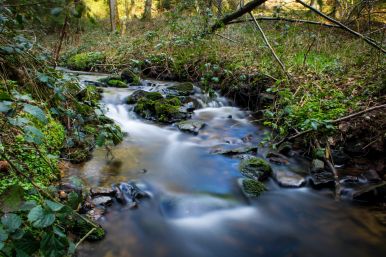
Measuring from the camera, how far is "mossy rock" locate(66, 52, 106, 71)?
1021 centimetres

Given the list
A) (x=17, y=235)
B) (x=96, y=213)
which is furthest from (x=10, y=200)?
(x=96, y=213)

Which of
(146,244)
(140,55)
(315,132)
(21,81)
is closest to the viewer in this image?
(146,244)

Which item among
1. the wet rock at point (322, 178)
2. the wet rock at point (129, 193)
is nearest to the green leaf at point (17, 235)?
the wet rock at point (129, 193)

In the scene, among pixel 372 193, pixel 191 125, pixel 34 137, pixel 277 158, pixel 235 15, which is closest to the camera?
pixel 34 137

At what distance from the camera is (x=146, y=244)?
279 cm

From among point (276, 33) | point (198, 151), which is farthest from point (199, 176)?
point (276, 33)

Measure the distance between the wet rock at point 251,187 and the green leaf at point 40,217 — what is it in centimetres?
264

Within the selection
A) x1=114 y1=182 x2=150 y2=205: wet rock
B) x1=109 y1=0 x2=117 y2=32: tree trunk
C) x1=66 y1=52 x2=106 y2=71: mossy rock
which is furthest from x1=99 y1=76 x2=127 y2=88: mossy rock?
x1=109 y1=0 x2=117 y2=32: tree trunk

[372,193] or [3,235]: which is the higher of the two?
[3,235]

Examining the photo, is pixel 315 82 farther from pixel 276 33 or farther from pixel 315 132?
pixel 276 33

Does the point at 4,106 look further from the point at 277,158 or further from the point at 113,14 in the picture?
the point at 113,14

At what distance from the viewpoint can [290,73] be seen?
19.8 ft

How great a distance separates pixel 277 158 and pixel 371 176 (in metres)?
1.15

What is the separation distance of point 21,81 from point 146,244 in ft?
7.67
